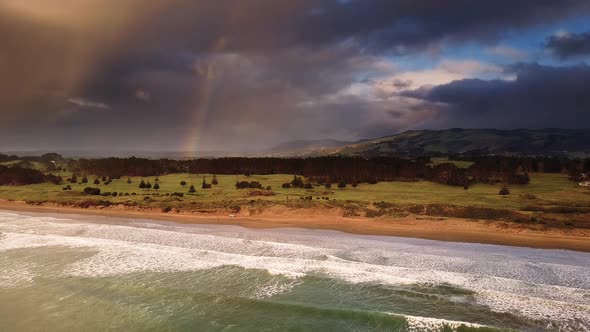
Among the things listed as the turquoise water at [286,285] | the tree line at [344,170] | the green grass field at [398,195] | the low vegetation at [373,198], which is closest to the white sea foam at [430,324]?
the turquoise water at [286,285]

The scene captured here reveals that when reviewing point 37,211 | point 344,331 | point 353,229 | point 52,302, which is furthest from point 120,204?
point 344,331

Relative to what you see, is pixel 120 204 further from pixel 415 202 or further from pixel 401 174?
pixel 401 174

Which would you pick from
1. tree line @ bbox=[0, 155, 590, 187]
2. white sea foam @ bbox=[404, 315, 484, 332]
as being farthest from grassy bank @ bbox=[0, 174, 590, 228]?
white sea foam @ bbox=[404, 315, 484, 332]

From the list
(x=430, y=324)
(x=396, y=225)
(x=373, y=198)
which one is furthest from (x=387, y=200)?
(x=430, y=324)

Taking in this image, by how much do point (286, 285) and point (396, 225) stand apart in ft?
49.1

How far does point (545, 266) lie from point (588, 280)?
204 centimetres

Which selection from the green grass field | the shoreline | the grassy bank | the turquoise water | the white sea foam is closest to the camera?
the white sea foam

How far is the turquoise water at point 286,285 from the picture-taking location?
1191 cm

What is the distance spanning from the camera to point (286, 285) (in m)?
15.1

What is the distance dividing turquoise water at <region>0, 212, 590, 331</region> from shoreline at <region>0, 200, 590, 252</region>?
2.20 meters

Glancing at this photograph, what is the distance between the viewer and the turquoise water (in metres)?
11.9

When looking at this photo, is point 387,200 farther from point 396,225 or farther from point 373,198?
point 396,225

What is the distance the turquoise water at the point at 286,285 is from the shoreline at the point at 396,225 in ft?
7.20

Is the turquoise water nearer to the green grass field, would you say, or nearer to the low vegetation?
the low vegetation
